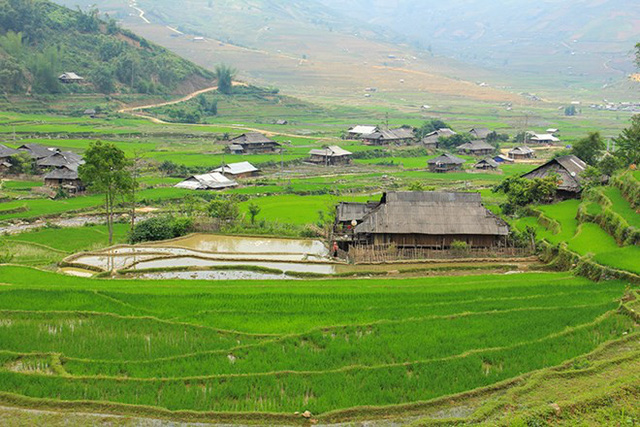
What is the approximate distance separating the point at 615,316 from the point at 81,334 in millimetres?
13377

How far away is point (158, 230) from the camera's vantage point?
92.4 ft

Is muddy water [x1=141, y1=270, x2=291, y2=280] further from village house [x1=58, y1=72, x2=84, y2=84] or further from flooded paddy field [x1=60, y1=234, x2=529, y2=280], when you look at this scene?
village house [x1=58, y1=72, x2=84, y2=84]

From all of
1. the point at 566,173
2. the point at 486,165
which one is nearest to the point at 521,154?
the point at 486,165

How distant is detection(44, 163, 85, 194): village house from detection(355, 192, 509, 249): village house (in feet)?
86.7

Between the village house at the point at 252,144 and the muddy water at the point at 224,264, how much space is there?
4014 centimetres

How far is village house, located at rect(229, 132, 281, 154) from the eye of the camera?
64.0 metres

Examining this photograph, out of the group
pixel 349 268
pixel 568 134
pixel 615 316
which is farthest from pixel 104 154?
pixel 568 134

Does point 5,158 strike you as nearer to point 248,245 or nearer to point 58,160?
point 58,160

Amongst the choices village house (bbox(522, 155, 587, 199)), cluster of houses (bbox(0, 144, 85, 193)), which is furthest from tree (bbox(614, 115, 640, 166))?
cluster of houses (bbox(0, 144, 85, 193))

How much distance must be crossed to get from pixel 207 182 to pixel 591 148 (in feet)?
92.7

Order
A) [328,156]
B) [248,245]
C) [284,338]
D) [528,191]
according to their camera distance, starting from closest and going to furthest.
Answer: [284,338] → [248,245] → [528,191] → [328,156]

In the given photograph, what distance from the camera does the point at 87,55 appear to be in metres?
97.4

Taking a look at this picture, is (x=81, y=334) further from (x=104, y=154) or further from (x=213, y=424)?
(x=104, y=154)

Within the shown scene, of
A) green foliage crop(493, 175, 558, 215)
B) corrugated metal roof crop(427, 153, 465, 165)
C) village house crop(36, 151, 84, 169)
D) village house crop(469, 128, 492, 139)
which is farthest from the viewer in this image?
village house crop(469, 128, 492, 139)
